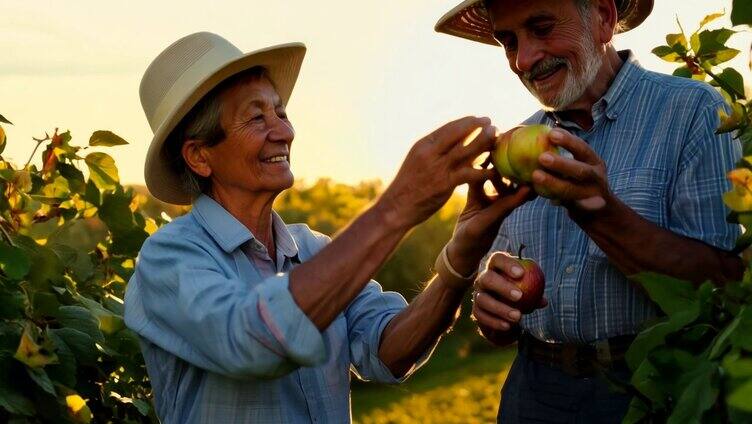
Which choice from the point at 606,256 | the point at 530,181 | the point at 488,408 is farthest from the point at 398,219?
the point at 488,408

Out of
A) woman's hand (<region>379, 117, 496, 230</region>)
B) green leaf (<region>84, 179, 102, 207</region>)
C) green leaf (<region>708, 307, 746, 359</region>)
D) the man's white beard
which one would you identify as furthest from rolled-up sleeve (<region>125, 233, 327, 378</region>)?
the man's white beard

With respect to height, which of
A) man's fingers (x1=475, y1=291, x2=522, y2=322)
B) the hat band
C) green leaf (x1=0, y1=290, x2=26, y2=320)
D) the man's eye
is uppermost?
the hat band

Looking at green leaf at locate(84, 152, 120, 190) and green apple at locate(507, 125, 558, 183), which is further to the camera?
green leaf at locate(84, 152, 120, 190)

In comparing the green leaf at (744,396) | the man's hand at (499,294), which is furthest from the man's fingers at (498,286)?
the green leaf at (744,396)

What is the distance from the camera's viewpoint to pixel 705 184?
10.1ft

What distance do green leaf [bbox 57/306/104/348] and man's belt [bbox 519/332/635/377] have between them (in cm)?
123

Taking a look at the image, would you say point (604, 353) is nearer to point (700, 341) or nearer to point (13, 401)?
point (700, 341)

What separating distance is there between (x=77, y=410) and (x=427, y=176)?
133 centimetres

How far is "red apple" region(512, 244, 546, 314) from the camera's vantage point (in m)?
3.04

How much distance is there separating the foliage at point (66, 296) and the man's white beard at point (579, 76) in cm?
131

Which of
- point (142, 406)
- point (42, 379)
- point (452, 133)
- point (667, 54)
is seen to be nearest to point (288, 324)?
point (452, 133)

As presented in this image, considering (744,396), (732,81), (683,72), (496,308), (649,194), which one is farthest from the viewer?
(683,72)

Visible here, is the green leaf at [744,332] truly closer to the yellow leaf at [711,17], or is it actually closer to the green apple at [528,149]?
the green apple at [528,149]

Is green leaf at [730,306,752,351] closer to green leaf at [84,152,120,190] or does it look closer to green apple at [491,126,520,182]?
green apple at [491,126,520,182]
